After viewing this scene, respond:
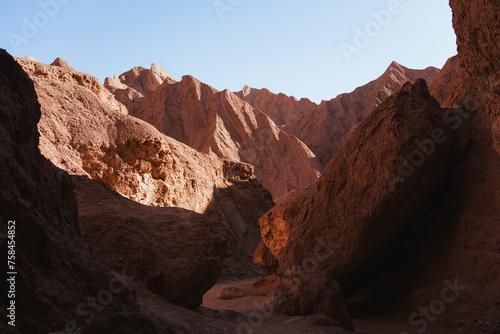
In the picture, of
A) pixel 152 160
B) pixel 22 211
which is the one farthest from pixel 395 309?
pixel 152 160

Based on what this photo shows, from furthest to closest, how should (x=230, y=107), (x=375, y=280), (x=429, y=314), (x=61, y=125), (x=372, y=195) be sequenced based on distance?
(x=230, y=107) → (x=61, y=125) → (x=375, y=280) → (x=372, y=195) → (x=429, y=314)

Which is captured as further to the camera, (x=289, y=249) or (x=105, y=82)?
(x=105, y=82)

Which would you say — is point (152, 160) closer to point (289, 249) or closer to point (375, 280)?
point (289, 249)

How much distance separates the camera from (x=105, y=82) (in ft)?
136

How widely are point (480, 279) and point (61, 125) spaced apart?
1434 cm

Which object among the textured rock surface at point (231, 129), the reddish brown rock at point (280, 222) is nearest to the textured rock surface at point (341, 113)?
the textured rock surface at point (231, 129)

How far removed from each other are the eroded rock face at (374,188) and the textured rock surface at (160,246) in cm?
188

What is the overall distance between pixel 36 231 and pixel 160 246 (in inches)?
124

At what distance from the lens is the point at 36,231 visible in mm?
2443

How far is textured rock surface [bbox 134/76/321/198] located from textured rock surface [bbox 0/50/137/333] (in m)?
29.3

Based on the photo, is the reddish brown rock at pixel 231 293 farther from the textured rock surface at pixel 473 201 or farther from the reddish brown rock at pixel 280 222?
the textured rock surface at pixel 473 201

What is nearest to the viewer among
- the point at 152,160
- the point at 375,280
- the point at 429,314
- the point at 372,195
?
the point at 429,314

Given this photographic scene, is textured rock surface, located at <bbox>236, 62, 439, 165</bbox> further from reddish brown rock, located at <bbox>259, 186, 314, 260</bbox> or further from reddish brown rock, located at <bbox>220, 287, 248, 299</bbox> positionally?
reddish brown rock, located at <bbox>220, 287, 248, 299</bbox>

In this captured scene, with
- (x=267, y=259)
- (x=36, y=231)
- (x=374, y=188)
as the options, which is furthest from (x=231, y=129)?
(x=36, y=231)
